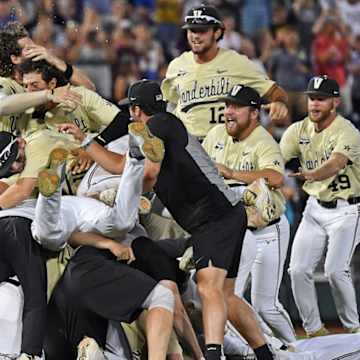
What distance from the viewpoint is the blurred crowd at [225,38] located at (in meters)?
15.2

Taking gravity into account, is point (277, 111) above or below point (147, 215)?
above

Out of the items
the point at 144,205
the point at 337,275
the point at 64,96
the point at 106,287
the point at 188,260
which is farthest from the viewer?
the point at 337,275

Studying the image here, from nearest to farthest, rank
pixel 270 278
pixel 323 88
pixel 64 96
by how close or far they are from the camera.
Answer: pixel 64 96 < pixel 270 278 < pixel 323 88

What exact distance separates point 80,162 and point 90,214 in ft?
2.72

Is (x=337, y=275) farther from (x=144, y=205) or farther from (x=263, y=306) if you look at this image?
(x=144, y=205)

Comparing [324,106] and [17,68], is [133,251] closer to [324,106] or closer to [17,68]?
[17,68]

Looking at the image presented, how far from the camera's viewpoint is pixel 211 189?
8.16 metres

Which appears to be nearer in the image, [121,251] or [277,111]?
[121,251]

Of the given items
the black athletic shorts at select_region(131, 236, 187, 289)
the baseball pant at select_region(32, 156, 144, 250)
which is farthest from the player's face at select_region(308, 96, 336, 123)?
the baseball pant at select_region(32, 156, 144, 250)

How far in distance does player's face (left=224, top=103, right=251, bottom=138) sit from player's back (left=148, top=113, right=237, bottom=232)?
1267 millimetres

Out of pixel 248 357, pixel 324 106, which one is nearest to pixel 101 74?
pixel 324 106

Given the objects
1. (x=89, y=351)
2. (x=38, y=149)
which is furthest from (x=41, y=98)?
(x=89, y=351)

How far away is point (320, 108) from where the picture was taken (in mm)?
10289

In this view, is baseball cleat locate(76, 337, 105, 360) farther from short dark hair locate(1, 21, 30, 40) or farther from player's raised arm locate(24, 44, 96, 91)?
short dark hair locate(1, 21, 30, 40)
